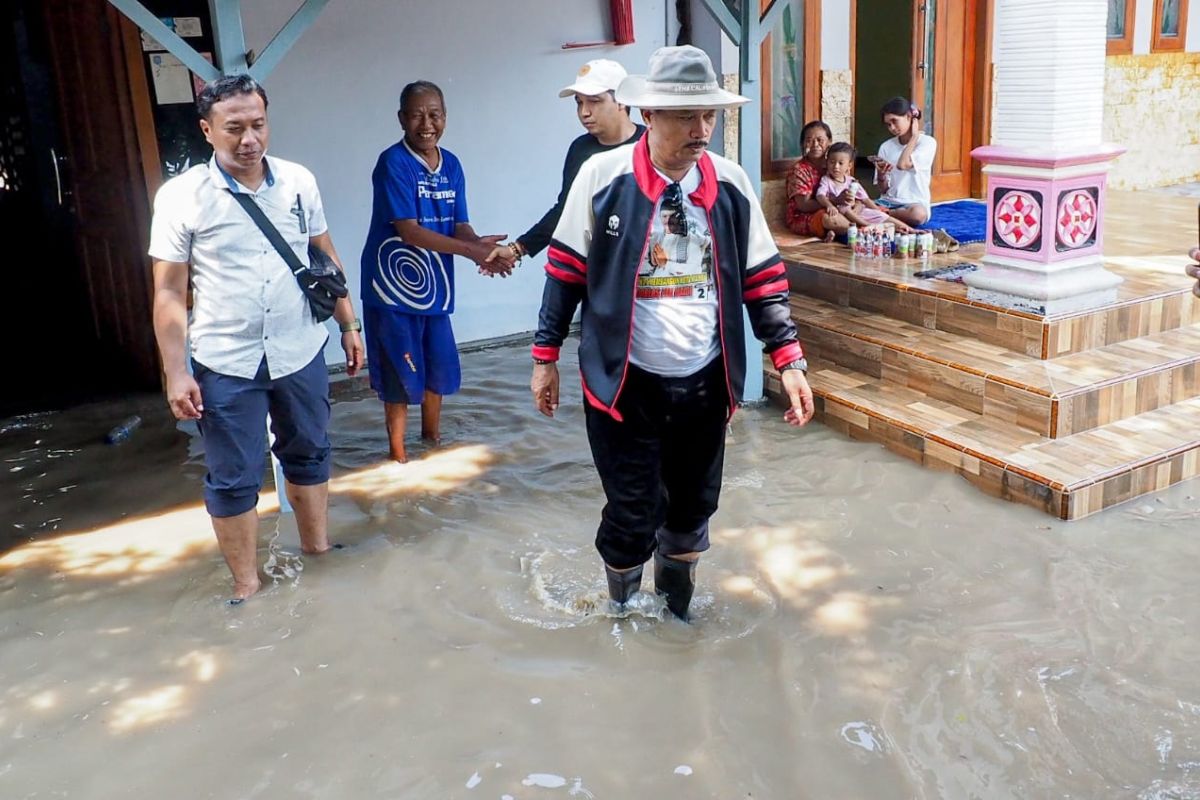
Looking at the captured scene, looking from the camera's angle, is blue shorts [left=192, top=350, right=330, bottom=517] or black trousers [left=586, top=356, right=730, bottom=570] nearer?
black trousers [left=586, top=356, right=730, bottom=570]

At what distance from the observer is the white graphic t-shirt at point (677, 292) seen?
3117 mm

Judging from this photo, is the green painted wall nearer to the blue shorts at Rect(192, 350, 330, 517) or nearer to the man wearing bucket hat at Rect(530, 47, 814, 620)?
the man wearing bucket hat at Rect(530, 47, 814, 620)

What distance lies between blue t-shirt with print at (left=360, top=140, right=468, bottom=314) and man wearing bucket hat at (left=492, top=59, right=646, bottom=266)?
0.32m

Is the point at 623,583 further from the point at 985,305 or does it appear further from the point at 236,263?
the point at 985,305

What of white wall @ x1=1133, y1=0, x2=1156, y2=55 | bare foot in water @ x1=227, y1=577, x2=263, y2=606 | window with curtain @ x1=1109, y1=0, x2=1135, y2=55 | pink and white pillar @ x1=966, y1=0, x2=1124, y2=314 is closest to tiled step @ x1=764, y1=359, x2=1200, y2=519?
pink and white pillar @ x1=966, y1=0, x2=1124, y2=314

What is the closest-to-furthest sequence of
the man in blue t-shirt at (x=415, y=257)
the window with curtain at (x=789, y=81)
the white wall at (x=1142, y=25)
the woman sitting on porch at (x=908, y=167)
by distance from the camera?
the man in blue t-shirt at (x=415, y=257) < the woman sitting on porch at (x=908, y=167) < the window with curtain at (x=789, y=81) < the white wall at (x=1142, y=25)

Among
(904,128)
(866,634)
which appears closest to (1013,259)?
(904,128)

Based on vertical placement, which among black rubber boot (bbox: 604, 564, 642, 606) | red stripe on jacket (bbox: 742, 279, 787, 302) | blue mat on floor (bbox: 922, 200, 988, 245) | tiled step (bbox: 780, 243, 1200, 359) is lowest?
black rubber boot (bbox: 604, 564, 642, 606)

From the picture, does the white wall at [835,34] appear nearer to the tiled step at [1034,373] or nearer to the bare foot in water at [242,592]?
the tiled step at [1034,373]

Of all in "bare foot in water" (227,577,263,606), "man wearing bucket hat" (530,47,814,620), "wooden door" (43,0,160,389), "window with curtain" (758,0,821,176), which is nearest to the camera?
"man wearing bucket hat" (530,47,814,620)

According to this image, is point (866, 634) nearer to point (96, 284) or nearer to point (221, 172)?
point (221, 172)

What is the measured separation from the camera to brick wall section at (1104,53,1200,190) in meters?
10.0

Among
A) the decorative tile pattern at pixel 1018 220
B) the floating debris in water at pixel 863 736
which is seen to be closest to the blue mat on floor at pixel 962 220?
the decorative tile pattern at pixel 1018 220

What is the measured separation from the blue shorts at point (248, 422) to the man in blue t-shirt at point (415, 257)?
1090 millimetres
